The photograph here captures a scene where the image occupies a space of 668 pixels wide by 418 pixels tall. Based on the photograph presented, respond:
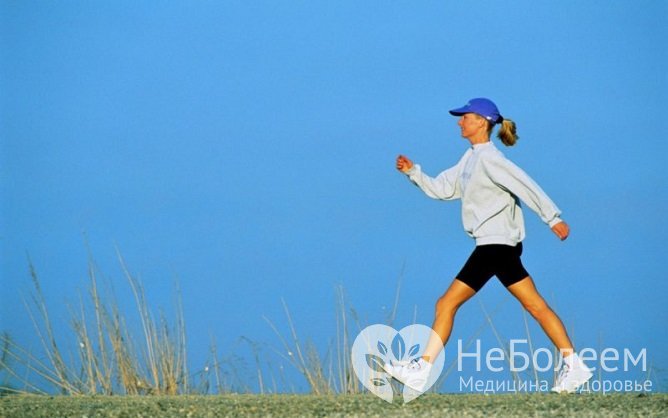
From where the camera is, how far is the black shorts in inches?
288

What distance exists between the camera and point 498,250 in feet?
24.1

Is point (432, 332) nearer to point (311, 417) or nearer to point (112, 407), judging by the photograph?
point (311, 417)

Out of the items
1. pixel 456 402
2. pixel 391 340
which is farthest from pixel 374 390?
pixel 456 402

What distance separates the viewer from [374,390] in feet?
24.9

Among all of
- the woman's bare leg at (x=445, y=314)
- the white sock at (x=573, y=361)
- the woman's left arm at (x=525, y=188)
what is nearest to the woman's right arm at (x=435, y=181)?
the woman's left arm at (x=525, y=188)

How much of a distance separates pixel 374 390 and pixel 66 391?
8.15 ft

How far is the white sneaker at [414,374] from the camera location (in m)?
7.26

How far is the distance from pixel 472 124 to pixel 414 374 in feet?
6.12

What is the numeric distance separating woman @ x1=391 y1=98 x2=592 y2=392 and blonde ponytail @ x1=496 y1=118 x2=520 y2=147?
22 centimetres

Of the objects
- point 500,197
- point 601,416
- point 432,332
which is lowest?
point 601,416

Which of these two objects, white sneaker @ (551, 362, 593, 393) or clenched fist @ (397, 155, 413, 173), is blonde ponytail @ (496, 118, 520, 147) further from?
white sneaker @ (551, 362, 593, 393)

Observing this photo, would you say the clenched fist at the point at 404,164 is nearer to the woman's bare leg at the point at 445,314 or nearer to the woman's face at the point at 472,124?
the woman's face at the point at 472,124

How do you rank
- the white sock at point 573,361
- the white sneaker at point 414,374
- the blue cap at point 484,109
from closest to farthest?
the white sneaker at point 414,374
the white sock at point 573,361
the blue cap at point 484,109

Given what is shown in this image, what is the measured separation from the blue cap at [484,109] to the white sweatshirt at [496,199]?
0.21 m
